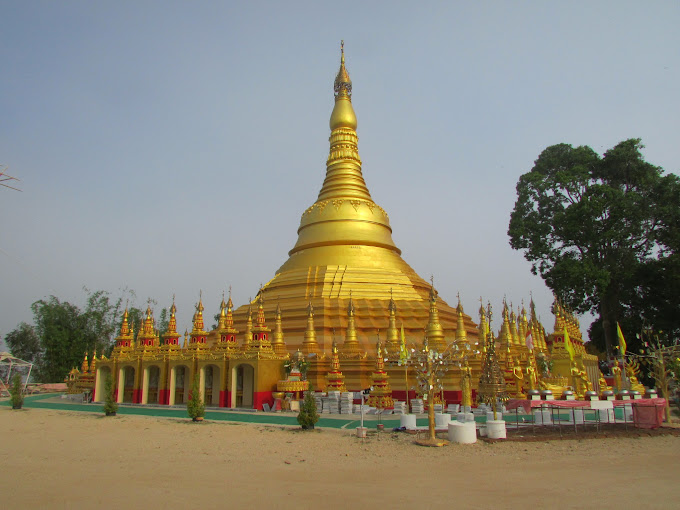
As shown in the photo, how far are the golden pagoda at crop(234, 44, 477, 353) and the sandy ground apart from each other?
11859 mm

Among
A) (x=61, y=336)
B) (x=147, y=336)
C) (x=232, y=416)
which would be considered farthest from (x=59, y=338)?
(x=232, y=416)

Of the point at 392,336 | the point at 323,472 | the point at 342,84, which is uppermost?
the point at 342,84

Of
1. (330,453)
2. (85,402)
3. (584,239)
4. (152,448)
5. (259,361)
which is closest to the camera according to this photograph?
(330,453)

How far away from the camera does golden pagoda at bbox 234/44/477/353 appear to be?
1023 inches

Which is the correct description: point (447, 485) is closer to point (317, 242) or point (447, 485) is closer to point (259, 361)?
point (259, 361)

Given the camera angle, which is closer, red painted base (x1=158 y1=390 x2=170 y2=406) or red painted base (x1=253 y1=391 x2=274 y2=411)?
red painted base (x1=253 y1=391 x2=274 y2=411)

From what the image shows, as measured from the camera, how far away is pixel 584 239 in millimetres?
27438

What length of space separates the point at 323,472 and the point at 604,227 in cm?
2374

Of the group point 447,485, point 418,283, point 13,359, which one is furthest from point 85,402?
point 447,485

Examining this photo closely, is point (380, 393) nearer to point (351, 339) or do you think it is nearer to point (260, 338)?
point (351, 339)

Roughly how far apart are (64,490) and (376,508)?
4232 millimetres

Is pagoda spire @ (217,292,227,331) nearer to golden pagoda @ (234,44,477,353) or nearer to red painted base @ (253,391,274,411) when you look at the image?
red painted base @ (253,391,274,411)

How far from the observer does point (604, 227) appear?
89.8 ft

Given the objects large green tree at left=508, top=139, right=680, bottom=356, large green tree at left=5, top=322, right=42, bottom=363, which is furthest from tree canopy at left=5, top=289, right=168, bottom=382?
large green tree at left=508, top=139, right=680, bottom=356
